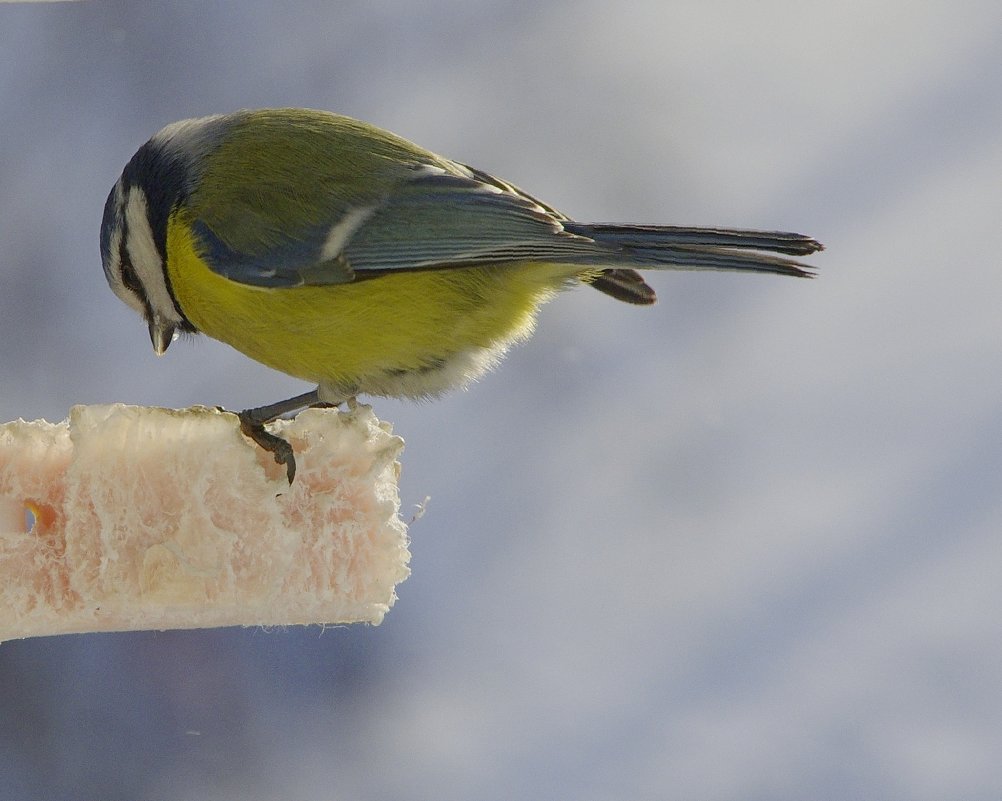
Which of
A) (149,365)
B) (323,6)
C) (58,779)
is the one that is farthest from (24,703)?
(323,6)

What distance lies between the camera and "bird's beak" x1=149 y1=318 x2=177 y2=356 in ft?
4.03

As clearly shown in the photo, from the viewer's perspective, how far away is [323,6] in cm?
220

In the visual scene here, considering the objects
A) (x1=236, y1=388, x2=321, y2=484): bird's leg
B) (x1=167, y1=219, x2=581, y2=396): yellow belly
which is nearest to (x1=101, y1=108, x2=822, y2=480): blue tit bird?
(x1=167, y1=219, x2=581, y2=396): yellow belly

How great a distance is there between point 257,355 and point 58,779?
2.88 ft

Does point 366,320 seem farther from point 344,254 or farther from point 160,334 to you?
point 160,334

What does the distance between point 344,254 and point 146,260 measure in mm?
213

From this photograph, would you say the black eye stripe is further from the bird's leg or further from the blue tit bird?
the bird's leg

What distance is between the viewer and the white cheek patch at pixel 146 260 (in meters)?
1.21

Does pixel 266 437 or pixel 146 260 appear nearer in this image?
pixel 266 437

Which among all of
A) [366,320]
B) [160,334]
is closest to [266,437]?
[366,320]

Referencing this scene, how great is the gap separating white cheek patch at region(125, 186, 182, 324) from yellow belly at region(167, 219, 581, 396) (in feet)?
0.04

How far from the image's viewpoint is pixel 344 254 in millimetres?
1183

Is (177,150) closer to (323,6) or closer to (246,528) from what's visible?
(246,528)

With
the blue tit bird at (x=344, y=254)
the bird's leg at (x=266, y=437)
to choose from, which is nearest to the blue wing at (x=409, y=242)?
the blue tit bird at (x=344, y=254)
